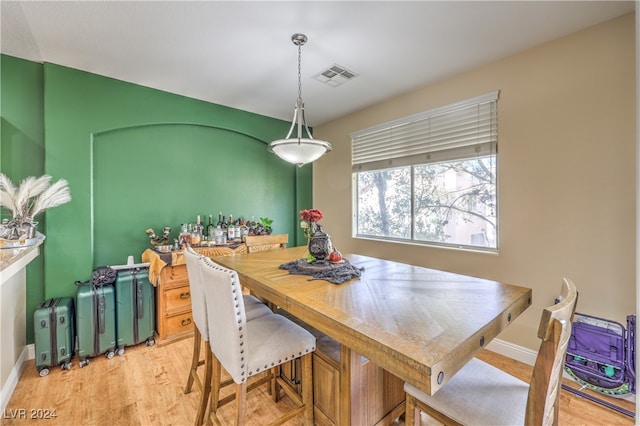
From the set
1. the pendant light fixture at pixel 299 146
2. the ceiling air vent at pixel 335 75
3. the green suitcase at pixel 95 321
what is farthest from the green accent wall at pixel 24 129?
the ceiling air vent at pixel 335 75

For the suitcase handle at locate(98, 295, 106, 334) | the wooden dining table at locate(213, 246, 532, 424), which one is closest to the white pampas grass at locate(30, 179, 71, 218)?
the suitcase handle at locate(98, 295, 106, 334)

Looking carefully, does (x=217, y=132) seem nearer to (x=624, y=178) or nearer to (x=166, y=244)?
(x=166, y=244)

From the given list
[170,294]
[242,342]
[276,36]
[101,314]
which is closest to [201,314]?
[242,342]

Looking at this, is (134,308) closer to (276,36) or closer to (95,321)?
(95,321)

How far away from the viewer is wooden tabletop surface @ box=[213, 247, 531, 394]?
3.01 ft

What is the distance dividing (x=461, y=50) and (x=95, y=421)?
3834mm

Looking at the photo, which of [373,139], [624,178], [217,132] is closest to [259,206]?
[217,132]

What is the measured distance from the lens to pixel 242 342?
1.32m

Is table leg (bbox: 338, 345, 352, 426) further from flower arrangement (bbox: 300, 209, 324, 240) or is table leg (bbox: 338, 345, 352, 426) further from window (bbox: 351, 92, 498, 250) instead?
window (bbox: 351, 92, 498, 250)

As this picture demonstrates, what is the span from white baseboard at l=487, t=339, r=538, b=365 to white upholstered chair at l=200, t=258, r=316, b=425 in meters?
1.85

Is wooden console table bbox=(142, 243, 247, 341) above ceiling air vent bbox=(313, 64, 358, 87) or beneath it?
beneath

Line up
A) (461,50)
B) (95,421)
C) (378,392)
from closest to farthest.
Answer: (378,392)
(95,421)
(461,50)

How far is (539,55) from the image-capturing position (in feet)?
7.39

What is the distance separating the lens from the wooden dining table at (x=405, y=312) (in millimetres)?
919
